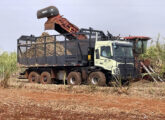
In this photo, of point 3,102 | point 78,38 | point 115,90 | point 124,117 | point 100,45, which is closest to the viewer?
point 124,117

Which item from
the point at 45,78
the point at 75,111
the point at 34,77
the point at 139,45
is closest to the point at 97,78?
the point at 139,45

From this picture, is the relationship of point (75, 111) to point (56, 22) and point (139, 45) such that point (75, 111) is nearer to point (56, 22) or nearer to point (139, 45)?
point (139, 45)

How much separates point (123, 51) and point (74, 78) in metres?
3.45

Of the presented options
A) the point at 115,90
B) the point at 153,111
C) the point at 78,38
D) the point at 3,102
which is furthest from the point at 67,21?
the point at 153,111

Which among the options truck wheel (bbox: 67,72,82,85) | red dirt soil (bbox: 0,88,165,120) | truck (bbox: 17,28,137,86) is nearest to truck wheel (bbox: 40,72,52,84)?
truck (bbox: 17,28,137,86)

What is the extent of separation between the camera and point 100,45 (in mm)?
16250

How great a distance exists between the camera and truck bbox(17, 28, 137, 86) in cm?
1591

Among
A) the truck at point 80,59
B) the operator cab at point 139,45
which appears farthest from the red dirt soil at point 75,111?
the operator cab at point 139,45

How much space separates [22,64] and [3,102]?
11.7 m

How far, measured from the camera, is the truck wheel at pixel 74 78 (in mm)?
17031

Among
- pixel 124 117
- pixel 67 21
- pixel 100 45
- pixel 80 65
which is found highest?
pixel 67 21

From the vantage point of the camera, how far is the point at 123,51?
16.3 metres

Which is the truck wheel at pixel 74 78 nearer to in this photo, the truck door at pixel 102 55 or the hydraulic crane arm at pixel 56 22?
the truck door at pixel 102 55

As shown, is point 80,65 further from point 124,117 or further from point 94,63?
point 124,117
